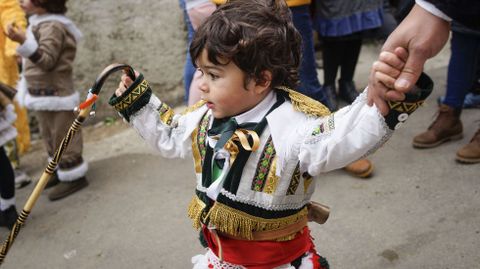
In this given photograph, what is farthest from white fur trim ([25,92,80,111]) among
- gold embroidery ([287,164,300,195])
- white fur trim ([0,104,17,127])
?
gold embroidery ([287,164,300,195])

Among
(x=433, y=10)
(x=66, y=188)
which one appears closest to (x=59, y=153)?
(x=433, y=10)

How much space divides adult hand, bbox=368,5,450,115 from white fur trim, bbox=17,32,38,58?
7.96 ft

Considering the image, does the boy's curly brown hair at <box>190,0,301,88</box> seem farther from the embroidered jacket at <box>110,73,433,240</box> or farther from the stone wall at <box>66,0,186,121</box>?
the stone wall at <box>66,0,186,121</box>

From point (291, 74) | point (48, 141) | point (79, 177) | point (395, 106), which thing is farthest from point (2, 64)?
point (395, 106)

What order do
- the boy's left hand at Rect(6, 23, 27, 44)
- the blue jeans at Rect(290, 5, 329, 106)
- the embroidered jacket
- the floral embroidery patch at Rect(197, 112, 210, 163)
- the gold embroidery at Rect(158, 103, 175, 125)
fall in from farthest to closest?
the boy's left hand at Rect(6, 23, 27, 44) < the blue jeans at Rect(290, 5, 329, 106) < the gold embroidery at Rect(158, 103, 175, 125) < the floral embroidery patch at Rect(197, 112, 210, 163) < the embroidered jacket

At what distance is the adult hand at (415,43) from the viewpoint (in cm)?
116

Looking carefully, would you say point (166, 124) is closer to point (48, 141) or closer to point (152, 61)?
point (48, 141)

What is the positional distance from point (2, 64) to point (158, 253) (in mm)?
1819

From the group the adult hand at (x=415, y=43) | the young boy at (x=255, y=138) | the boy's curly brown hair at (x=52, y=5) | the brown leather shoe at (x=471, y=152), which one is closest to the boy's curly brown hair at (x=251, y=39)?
the young boy at (x=255, y=138)

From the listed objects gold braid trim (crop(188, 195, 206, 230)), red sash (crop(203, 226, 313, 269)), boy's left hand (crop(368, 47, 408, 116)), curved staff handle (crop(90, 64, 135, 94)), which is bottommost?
red sash (crop(203, 226, 313, 269))

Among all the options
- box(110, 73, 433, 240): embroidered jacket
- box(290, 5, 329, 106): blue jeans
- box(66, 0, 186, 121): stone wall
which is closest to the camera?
box(110, 73, 433, 240): embroidered jacket

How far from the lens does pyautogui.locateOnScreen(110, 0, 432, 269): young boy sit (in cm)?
147

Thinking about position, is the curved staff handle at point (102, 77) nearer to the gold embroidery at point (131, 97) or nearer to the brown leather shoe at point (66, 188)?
the gold embroidery at point (131, 97)

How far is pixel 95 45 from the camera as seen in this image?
4.42 metres
